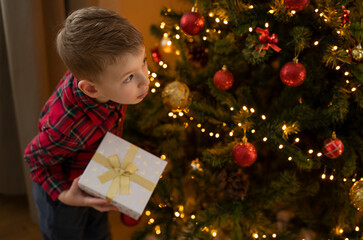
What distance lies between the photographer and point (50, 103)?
1.03m

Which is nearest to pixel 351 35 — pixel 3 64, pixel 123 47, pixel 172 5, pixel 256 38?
pixel 256 38

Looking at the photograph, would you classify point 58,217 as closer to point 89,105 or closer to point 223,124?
point 89,105

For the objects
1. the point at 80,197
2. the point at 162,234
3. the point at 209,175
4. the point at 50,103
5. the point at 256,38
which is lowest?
the point at 162,234

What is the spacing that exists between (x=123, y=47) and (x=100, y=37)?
0.18 feet

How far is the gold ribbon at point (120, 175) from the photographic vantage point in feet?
3.00

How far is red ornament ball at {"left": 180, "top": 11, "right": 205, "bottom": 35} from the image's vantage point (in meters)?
1.01

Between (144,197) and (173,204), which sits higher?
(144,197)

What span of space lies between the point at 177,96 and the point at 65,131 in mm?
340

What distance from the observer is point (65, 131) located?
0.94 meters

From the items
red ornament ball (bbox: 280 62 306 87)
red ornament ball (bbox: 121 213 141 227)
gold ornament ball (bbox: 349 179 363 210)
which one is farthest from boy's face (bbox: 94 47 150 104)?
red ornament ball (bbox: 121 213 141 227)

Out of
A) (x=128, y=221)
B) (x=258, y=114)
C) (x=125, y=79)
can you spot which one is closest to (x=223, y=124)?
(x=258, y=114)

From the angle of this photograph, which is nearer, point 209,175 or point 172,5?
point 209,175

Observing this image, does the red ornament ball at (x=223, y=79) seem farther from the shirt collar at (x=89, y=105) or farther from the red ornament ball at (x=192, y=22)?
the shirt collar at (x=89, y=105)

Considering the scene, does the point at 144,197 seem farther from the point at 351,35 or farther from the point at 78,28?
the point at 351,35
